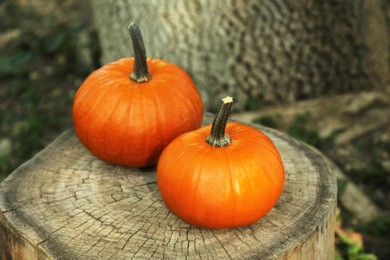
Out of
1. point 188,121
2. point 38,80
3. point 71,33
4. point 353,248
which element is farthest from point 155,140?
point 71,33

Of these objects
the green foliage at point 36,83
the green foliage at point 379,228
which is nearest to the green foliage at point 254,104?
the green foliage at point 379,228

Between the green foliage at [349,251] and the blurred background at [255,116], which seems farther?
the blurred background at [255,116]

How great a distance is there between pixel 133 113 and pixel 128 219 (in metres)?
0.45

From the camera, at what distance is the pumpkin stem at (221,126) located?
2.32m

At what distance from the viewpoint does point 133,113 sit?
2.64 metres

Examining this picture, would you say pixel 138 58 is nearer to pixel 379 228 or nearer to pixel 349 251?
pixel 349 251

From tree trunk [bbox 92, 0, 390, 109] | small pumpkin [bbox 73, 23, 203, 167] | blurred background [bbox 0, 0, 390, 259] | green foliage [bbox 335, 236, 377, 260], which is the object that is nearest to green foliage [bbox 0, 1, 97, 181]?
blurred background [bbox 0, 0, 390, 259]

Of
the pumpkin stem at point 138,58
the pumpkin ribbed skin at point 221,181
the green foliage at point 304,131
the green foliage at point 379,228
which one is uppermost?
the pumpkin stem at point 138,58

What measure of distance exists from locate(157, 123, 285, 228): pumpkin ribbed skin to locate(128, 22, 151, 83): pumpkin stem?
0.41 m

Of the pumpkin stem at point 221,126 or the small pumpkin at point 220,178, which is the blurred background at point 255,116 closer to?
the small pumpkin at point 220,178

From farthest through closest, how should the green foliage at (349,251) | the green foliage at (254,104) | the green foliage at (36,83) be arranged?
the green foliage at (36,83) < the green foliage at (254,104) < the green foliage at (349,251)

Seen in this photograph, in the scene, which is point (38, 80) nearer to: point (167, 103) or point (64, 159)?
point (64, 159)

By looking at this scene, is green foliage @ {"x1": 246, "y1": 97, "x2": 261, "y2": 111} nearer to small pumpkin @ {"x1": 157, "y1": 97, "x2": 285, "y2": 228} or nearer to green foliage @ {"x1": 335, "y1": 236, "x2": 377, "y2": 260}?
green foliage @ {"x1": 335, "y1": 236, "x2": 377, "y2": 260}

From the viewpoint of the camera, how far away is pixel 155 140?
8.87ft
